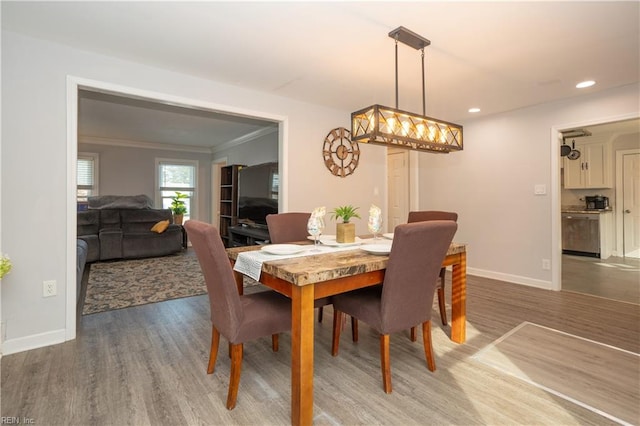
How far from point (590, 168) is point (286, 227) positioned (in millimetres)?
6280


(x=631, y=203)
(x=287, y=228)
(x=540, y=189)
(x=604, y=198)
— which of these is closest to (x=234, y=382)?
(x=287, y=228)

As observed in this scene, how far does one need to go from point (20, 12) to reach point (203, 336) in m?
2.48

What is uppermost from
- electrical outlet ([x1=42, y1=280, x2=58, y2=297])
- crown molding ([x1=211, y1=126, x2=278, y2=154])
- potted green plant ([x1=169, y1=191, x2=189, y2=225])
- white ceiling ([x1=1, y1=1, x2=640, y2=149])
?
crown molding ([x1=211, y1=126, x2=278, y2=154])

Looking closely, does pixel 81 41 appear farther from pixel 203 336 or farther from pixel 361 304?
pixel 361 304

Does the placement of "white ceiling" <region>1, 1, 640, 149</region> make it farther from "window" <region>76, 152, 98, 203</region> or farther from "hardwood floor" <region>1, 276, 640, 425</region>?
"window" <region>76, 152, 98, 203</region>

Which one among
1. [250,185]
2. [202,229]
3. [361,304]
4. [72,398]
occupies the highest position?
[250,185]

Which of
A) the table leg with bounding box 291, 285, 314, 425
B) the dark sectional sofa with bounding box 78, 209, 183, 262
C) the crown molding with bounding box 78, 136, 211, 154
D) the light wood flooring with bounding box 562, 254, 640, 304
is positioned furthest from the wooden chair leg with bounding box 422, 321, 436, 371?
the crown molding with bounding box 78, 136, 211, 154

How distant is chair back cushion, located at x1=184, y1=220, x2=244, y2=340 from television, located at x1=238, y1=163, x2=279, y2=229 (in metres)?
3.08

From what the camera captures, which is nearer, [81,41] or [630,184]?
[81,41]

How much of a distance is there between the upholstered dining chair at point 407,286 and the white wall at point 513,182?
2.80m

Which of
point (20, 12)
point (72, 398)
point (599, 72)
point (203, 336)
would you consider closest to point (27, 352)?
point (72, 398)

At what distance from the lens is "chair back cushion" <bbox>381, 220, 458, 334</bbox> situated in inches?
65.9

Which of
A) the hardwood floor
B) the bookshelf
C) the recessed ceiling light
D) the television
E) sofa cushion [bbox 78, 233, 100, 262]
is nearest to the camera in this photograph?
Answer: the hardwood floor

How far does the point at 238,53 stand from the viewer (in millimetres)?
2562
